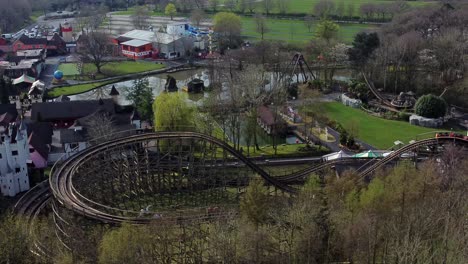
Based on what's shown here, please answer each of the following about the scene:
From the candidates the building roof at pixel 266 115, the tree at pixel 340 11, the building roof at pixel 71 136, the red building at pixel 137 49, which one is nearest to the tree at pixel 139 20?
the red building at pixel 137 49

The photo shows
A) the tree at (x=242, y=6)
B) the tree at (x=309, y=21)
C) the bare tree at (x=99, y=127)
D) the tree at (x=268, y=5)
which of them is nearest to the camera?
the bare tree at (x=99, y=127)

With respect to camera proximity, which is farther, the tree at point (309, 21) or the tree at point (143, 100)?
the tree at point (309, 21)

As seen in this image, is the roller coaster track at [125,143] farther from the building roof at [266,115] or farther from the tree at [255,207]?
the building roof at [266,115]

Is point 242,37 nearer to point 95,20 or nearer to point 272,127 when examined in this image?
point 95,20

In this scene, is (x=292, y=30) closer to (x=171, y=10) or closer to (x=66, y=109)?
(x=171, y=10)

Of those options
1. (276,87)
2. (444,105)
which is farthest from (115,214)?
(444,105)

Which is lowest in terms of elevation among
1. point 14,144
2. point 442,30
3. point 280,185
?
point 280,185

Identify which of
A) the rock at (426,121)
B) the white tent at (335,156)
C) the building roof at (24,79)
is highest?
the building roof at (24,79)
